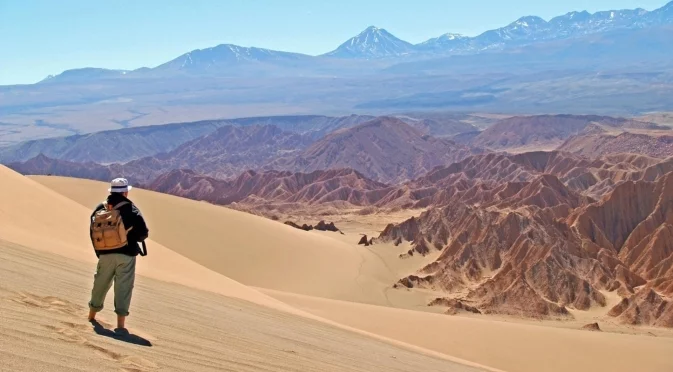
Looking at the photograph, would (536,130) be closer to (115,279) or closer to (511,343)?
(511,343)

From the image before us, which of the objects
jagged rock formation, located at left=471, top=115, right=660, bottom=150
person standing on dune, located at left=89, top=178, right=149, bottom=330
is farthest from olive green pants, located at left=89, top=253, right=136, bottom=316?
jagged rock formation, located at left=471, top=115, right=660, bottom=150

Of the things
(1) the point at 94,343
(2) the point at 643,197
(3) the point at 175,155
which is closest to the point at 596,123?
(3) the point at 175,155

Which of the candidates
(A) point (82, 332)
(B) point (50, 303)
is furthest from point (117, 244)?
(B) point (50, 303)

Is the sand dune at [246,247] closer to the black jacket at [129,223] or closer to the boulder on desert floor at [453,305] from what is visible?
the boulder on desert floor at [453,305]

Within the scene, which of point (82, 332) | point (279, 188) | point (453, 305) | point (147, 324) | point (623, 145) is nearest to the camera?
point (82, 332)

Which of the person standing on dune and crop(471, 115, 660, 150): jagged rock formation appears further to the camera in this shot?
crop(471, 115, 660, 150): jagged rock formation

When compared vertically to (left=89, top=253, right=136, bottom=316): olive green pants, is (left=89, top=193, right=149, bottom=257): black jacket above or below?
above

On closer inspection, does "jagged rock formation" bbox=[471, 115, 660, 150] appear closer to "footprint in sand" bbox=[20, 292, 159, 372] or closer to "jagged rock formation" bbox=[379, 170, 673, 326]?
"jagged rock formation" bbox=[379, 170, 673, 326]
